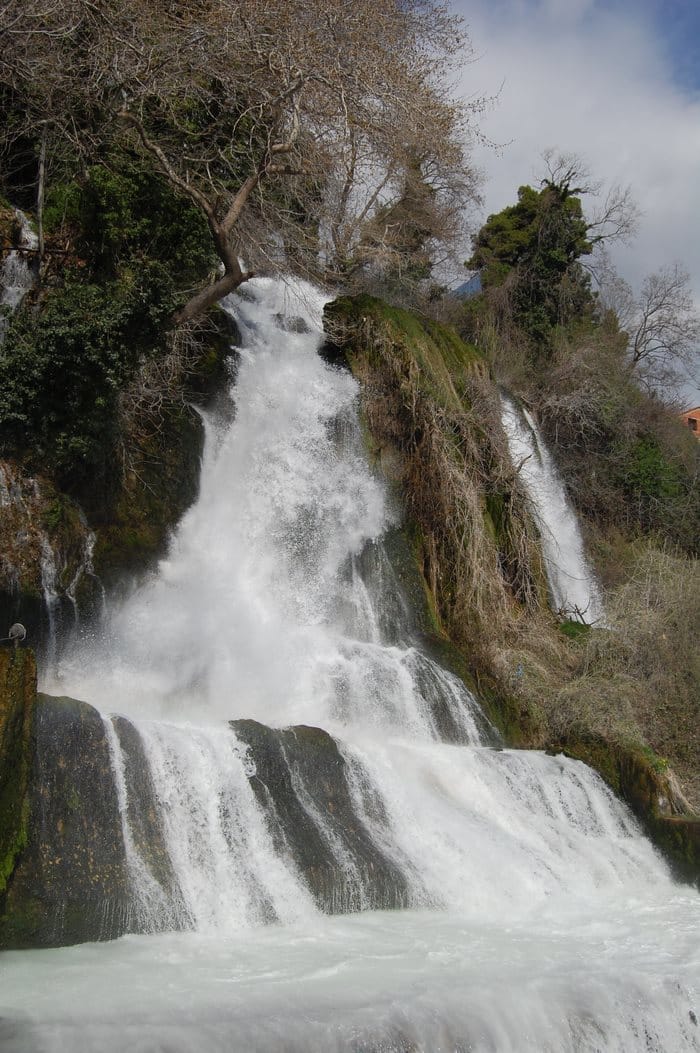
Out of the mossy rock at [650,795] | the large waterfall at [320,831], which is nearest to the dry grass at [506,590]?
the mossy rock at [650,795]

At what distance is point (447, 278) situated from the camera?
28.1 m

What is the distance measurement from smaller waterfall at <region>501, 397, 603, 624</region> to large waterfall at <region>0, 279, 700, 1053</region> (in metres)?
3.84

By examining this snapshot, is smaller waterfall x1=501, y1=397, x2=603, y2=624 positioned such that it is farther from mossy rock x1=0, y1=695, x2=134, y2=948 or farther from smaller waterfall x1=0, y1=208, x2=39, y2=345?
mossy rock x1=0, y1=695, x2=134, y2=948

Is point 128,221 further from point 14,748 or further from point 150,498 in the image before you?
point 14,748

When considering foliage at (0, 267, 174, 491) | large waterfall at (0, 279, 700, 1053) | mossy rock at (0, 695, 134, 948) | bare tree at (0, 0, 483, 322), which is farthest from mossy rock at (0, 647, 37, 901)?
bare tree at (0, 0, 483, 322)

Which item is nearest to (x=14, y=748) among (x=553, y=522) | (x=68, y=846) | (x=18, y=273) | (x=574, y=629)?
(x=68, y=846)

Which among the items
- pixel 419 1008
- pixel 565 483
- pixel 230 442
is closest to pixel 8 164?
pixel 230 442

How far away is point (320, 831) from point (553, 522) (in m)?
12.6

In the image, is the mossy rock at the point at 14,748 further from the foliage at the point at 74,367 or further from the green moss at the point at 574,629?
the green moss at the point at 574,629

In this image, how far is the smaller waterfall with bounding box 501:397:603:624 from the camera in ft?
54.2

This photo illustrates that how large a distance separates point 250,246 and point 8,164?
419 centimetres

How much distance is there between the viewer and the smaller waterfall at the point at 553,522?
16.5 m

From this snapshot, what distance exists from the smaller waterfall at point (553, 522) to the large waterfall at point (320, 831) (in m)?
3.84

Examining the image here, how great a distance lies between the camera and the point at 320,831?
7.91 metres
